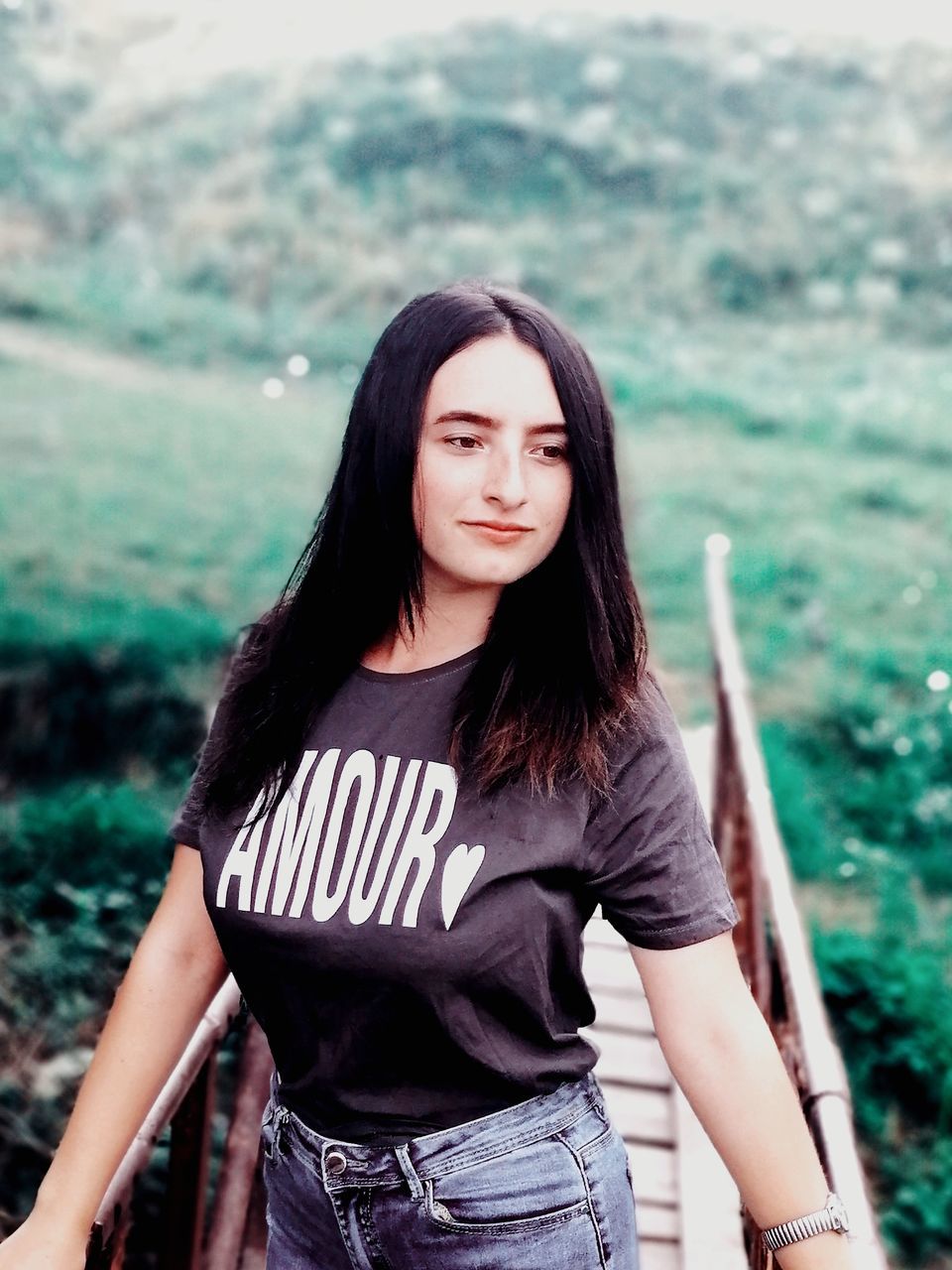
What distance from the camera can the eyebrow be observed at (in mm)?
1165

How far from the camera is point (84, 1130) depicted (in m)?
1.22

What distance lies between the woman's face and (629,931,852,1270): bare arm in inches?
15.5

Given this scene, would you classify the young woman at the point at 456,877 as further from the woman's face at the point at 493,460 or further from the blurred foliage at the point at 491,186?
the blurred foliage at the point at 491,186

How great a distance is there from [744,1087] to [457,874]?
0.31m

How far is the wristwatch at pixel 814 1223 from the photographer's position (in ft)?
3.58

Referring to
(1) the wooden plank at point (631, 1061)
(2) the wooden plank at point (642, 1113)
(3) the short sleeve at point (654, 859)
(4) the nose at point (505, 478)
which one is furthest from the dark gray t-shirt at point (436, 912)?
(1) the wooden plank at point (631, 1061)

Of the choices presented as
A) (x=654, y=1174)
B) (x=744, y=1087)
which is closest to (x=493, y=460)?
(x=744, y=1087)

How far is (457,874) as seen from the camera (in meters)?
1.09

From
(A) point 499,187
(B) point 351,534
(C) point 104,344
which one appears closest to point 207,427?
(C) point 104,344

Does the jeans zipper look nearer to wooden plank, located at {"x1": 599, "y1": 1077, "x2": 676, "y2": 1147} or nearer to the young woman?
the young woman

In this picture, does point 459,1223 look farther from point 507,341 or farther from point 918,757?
point 918,757

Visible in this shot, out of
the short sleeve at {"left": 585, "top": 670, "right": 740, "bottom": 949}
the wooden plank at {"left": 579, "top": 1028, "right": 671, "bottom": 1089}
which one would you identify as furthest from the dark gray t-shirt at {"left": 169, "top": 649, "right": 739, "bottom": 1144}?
the wooden plank at {"left": 579, "top": 1028, "right": 671, "bottom": 1089}

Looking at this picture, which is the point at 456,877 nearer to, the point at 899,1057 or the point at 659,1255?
the point at 659,1255

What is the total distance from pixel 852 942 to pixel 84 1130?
5.56m
